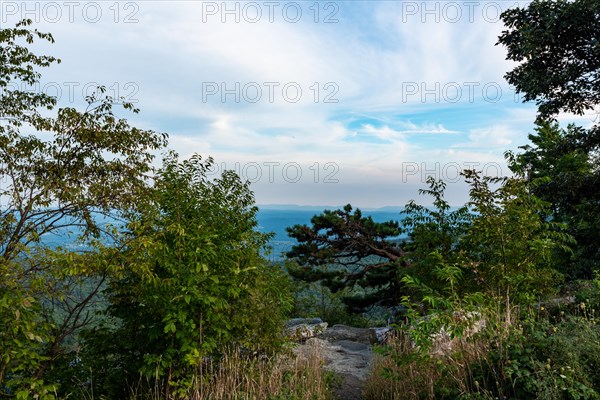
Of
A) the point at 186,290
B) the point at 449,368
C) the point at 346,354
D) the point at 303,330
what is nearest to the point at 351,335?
the point at 346,354

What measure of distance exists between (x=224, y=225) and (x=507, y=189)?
4.89m

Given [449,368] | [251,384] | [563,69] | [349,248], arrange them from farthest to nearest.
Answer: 1. [349,248]
2. [563,69]
3. [251,384]
4. [449,368]

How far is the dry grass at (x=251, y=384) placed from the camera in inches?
217

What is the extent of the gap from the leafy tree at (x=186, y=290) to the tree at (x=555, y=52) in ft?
31.7

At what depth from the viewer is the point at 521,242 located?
764 cm

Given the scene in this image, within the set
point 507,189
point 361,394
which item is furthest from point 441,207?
point 361,394

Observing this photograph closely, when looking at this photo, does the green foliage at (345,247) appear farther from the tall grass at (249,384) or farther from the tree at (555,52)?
the tall grass at (249,384)

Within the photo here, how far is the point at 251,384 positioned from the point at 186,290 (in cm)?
153

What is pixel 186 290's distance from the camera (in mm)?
5281

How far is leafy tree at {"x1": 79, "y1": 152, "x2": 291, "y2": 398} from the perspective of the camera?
5641 millimetres

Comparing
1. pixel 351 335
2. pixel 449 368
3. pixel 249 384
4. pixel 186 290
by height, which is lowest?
pixel 351 335

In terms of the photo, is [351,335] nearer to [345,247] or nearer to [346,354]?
[346,354]

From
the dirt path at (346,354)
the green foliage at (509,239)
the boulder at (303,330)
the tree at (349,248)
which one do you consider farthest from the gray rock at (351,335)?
the green foliage at (509,239)

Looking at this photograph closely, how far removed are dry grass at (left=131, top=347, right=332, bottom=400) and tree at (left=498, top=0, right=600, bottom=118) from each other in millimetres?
10308
